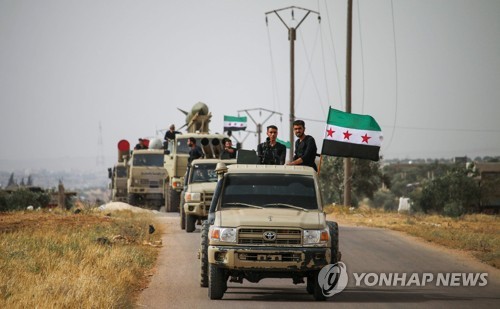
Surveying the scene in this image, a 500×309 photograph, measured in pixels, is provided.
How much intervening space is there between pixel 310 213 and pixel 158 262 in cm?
634

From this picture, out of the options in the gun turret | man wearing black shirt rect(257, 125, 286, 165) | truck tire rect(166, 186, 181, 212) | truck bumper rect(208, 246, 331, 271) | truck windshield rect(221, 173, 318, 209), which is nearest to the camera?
truck bumper rect(208, 246, 331, 271)

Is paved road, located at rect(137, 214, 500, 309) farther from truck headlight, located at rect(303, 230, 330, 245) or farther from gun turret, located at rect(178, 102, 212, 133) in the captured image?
gun turret, located at rect(178, 102, 212, 133)

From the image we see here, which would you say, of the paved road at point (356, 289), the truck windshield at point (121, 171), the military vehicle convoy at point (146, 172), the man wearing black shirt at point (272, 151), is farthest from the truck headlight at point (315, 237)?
the truck windshield at point (121, 171)

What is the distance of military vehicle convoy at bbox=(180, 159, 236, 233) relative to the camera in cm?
2714

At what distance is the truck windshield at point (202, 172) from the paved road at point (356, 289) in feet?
15.8

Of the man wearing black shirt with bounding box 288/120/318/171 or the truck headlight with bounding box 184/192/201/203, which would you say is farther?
the truck headlight with bounding box 184/192/201/203

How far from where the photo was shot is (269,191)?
14.9 m

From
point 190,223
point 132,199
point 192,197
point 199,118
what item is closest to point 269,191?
point 192,197

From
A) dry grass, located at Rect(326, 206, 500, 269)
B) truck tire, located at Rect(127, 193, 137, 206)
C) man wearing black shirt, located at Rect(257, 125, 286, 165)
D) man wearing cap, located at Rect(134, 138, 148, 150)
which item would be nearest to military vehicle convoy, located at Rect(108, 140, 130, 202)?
man wearing cap, located at Rect(134, 138, 148, 150)

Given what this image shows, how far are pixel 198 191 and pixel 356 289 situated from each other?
11.9 m

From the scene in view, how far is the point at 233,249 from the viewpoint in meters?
13.8

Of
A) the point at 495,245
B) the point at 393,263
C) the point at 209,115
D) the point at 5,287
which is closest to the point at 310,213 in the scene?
the point at 5,287

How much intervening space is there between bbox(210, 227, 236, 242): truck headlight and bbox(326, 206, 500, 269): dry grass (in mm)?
7693

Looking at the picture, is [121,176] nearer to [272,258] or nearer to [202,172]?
[202,172]
